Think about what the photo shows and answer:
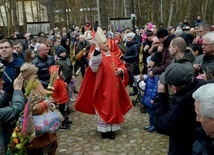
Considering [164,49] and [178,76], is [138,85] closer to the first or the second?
[164,49]

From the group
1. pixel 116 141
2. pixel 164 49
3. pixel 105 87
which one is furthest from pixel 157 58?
pixel 116 141

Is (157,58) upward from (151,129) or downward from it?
upward

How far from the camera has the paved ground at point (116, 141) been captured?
5.36m

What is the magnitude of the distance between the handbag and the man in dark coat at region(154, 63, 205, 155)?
1618 mm

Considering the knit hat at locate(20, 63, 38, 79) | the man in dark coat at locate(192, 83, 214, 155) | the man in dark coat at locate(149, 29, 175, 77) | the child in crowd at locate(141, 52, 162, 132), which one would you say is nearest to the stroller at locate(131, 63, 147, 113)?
the child in crowd at locate(141, 52, 162, 132)

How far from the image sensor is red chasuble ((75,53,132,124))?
5.75 m

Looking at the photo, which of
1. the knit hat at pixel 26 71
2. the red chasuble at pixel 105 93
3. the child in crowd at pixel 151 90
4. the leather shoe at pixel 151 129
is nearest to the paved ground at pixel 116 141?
the leather shoe at pixel 151 129

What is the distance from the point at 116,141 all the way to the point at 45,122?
213cm

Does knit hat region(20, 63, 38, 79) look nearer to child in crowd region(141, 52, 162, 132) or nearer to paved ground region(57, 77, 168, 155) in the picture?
paved ground region(57, 77, 168, 155)

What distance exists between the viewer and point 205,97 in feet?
7.13

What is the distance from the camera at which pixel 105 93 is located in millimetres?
5723

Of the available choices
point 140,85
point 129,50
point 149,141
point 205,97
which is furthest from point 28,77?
point 129,50

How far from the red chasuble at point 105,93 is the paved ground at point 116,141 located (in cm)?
43

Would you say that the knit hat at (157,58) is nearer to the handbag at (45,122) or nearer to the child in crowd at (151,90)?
the child in crowd at (151,90)
